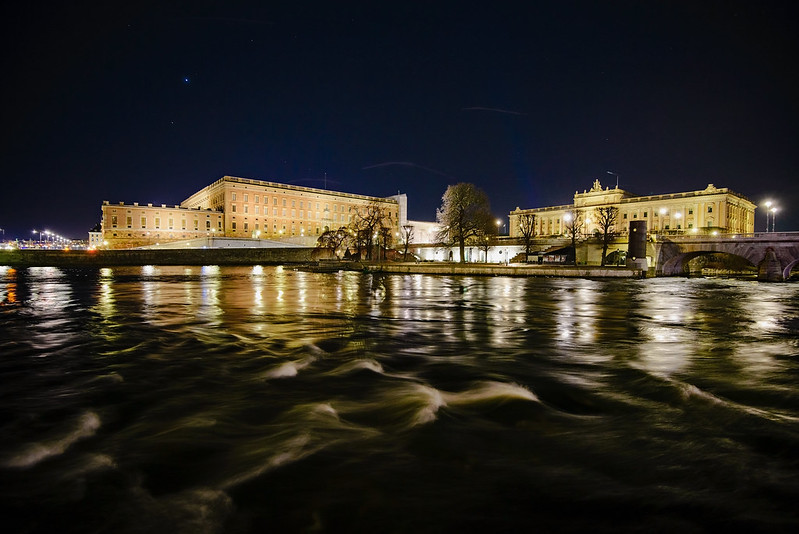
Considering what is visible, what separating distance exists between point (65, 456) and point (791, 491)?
22.4 feet

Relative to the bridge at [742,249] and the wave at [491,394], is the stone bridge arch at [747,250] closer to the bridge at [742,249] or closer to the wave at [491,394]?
the bridge at [742,249]

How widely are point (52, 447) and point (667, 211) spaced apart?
117382mm

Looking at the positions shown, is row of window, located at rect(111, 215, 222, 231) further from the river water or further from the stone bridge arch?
the river water

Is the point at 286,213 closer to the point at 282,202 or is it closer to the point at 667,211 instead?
the point at 282,202

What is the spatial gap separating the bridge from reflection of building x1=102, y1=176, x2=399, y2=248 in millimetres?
66680

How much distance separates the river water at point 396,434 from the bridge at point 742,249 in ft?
129

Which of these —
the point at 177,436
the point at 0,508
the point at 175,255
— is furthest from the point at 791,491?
the point at 175,255

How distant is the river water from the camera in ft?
11.2

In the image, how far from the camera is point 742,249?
4297 cm

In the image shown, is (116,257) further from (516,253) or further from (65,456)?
(65,456)

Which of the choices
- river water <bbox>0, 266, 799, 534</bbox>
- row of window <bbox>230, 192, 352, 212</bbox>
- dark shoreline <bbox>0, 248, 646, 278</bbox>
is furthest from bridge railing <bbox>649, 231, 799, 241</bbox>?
row of window <bbox>230, 192, 352, 212</bbox>

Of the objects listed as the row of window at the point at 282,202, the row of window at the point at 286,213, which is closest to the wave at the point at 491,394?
the row of window at the point at 286,213

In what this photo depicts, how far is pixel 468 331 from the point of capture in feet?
42.7

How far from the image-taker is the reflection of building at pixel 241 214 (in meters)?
103
